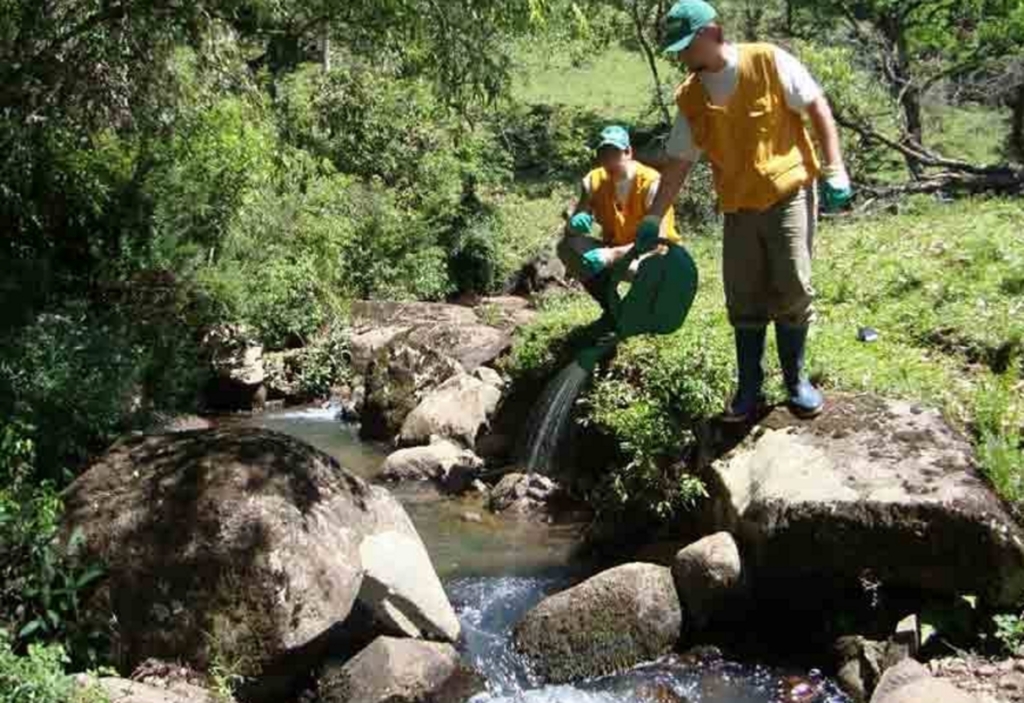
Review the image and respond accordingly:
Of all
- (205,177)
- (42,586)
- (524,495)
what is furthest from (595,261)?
(205,177)

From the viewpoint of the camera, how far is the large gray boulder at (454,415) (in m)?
9.96

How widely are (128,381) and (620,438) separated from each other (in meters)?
3.16

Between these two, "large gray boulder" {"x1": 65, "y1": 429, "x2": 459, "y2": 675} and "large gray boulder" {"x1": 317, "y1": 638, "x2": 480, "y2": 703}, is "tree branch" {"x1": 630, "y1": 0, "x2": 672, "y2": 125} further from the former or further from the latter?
"large gray boulder" {"x1": 317, "y1": 638, "x2": 480, "y2": 703}

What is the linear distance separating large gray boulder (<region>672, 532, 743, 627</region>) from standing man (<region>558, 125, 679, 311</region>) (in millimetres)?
2466

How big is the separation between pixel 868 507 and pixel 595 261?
2.92 meters

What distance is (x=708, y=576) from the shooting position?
584cm

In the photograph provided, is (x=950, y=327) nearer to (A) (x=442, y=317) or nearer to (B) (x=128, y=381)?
(B) (x=128, y=381)

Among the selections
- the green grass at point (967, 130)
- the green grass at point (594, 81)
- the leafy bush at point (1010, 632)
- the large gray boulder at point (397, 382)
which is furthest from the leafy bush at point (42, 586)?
the green grass at point (594, 81)

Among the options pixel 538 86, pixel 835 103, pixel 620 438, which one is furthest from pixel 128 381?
pixel 538 86

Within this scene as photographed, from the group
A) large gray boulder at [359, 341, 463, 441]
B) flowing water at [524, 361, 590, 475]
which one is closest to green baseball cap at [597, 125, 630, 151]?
flowing water at [524, 361, 590, 475]

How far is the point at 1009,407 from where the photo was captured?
6133 mm

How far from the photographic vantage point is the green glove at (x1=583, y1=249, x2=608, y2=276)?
7766 millimetres

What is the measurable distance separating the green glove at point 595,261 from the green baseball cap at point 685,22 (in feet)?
7.91

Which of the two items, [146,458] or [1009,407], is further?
[1009,407]
